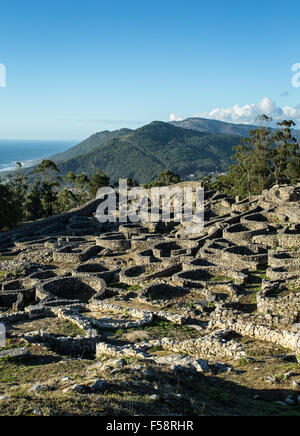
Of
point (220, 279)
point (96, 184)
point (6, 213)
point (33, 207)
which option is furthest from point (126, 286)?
point (96, 184)

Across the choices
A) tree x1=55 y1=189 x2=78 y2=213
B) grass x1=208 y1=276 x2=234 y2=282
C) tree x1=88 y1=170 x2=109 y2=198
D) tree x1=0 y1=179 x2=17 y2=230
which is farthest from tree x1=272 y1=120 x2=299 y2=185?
grass x1=208 y1=276 x2=234 y2=282

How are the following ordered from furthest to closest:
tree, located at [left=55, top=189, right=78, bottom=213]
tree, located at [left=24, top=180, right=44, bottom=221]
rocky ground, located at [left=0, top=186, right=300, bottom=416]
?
tree, located at [left=55, top=189, right=78, bottom=213] → tree, located at [left=24, top=180, right=44, bottom=221] → rocky ground, located at [left=0, top=186, right=300, bottom=416]

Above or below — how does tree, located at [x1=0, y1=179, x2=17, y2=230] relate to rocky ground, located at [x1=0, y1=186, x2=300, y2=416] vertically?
above

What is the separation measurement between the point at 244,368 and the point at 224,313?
4672mm

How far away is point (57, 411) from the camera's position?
642 cm

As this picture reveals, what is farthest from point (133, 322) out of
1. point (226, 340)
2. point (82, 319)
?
point (226, 340)

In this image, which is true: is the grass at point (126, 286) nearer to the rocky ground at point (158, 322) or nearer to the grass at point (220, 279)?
the rocky ground at point (158, 322)

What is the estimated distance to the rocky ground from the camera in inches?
302

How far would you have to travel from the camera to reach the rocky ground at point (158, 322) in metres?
7.67

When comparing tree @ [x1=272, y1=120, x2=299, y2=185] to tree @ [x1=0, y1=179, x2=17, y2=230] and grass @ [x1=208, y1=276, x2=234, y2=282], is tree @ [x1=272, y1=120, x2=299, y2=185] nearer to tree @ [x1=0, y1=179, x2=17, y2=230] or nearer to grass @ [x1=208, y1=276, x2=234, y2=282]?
tree @ [x1=0, y1=179, x2=17, y2=230]

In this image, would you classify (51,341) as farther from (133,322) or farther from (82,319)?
(133,322)

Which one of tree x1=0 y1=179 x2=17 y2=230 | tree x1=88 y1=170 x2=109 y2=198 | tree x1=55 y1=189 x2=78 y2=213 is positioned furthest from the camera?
tree x1=88 y1=170 x2=109 y2=198

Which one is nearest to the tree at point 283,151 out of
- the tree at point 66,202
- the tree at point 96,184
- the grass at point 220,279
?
the tree at point 96,184

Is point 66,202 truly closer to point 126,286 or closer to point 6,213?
point 6,213
